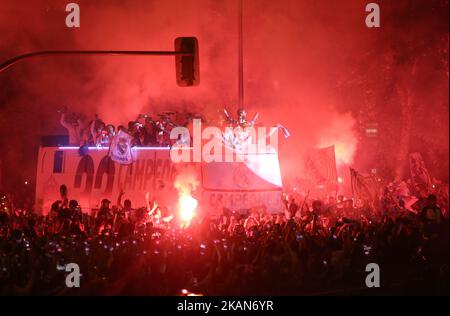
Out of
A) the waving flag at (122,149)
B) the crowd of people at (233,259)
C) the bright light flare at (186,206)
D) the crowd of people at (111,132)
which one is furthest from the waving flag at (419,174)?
the waving flag at (122,149)

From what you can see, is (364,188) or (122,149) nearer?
(364,188)

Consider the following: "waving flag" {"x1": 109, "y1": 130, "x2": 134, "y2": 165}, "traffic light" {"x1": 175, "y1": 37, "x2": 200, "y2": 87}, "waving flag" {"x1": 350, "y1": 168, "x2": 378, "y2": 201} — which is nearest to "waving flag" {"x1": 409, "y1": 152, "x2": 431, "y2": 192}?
"waving flag" {"x1": 350, "y1": 168, "x2": 378, "y2": 201}

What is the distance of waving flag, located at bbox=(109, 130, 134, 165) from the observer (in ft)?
33.8

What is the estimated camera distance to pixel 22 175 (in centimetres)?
1859

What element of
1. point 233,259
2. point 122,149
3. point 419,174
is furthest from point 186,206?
point 419,174

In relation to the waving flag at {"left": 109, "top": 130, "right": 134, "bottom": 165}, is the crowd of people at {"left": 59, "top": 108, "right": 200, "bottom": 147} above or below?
above

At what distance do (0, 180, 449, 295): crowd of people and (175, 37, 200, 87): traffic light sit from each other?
76.8 inches

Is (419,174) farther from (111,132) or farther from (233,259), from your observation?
(111,132)

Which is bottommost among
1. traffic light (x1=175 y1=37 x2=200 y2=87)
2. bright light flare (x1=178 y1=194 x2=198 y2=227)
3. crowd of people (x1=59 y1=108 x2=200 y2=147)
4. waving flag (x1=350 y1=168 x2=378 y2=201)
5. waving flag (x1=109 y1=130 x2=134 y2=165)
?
bright light flare (x1=178 y1=194 x2=198 y2=227)

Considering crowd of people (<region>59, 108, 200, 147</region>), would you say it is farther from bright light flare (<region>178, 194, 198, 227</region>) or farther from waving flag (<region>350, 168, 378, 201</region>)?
waving flag (<region>350, 168, 378, 201</region>)

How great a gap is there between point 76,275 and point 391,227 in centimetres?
409

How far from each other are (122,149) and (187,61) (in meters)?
4.04

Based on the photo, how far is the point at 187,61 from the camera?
6.78m

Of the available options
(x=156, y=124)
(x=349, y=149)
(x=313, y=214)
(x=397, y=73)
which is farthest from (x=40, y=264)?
(x=349, y=149)
